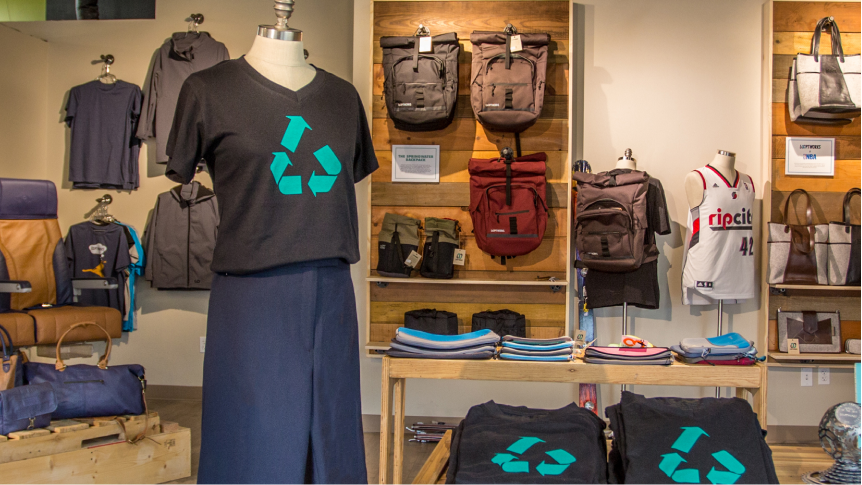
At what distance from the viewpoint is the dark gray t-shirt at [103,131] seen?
4582 millimetres

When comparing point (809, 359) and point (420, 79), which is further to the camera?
point (809, 359)

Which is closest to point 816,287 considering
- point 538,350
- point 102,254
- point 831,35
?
point 831,35

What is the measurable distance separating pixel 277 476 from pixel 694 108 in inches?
130

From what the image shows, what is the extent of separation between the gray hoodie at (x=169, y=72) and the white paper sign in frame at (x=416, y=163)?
1.73 meters

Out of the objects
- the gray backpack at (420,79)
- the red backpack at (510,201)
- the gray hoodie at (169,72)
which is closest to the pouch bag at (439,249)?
the red backpack at (510,201)

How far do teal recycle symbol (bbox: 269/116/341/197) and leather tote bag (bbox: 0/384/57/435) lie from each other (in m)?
1.77

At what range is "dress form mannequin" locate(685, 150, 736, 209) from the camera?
347cm

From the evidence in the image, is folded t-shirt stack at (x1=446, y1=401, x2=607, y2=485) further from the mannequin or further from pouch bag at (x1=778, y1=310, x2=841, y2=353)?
pouch bag at (x1=778, y1=310, x2=841, y2=353)

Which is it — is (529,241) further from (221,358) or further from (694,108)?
(221,358)

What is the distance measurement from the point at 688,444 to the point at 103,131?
174 inches

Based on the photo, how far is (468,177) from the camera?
3699 millimetres

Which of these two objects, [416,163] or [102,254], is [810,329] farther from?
[102,254]

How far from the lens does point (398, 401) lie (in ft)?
7.77

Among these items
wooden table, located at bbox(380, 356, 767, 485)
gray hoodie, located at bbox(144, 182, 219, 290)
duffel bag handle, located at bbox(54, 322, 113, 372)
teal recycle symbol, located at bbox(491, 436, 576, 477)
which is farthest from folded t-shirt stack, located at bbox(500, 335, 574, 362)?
gray hoodie, located at bbox(144, 182, 219, 290)
